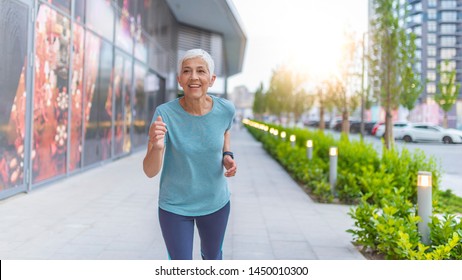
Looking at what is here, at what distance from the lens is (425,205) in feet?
13.2

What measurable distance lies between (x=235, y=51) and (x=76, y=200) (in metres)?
26.5

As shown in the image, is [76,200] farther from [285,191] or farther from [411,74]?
[411,74]

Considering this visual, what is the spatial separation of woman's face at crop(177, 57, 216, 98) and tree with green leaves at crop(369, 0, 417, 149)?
8.62 m

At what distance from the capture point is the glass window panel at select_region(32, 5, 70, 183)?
24.1 feet

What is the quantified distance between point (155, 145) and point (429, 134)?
32.8 ft

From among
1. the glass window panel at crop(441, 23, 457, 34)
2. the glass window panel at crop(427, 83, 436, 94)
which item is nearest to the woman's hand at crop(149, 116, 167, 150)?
the glass window panel at crop(441, 23, 457, 34)

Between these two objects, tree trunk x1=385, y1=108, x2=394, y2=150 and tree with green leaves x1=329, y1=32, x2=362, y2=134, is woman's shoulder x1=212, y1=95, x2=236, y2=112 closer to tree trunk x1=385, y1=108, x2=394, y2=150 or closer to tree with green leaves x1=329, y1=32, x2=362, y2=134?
tree trunk x1=385, y1=108, x2=394, y2=150

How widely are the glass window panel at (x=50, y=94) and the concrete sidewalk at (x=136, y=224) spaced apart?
1.37 ft

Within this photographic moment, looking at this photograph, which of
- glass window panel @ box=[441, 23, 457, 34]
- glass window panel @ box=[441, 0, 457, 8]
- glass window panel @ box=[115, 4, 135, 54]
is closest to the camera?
glass window panel @ box=[441, 23, 457, 34]

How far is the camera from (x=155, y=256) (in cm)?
414

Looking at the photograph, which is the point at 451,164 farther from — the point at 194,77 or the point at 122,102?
the point at 122,102

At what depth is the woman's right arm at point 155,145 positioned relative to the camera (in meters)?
1.92

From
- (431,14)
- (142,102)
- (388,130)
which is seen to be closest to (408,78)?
(388,130)

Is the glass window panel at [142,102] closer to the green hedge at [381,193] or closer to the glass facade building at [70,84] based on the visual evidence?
the glass facade building at [70,84]
